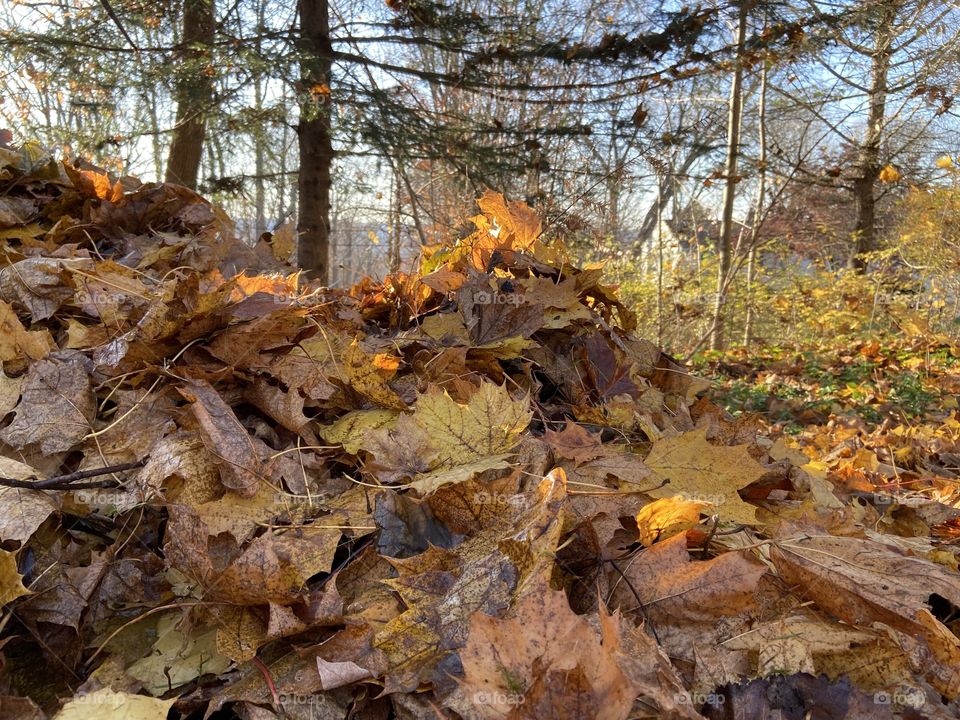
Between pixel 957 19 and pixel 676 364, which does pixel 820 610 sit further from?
pixel 957 19

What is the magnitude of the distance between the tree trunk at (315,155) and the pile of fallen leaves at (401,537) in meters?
4.19

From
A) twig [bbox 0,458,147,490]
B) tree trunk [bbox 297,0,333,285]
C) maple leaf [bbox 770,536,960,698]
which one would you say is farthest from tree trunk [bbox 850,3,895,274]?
twig [bbox 0,458,147,490]

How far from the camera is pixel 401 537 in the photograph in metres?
0.95

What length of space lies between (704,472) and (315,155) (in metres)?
Result: 5.61

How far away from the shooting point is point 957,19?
7414 mm

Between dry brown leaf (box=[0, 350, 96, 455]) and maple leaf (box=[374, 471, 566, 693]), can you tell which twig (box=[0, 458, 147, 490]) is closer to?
dry brown leaf (box=[0, 350, 96, 455])

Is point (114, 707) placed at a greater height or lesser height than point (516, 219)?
lesser

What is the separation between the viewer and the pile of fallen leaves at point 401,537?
755mm

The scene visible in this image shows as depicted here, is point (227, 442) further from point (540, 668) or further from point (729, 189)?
point (729, 189)

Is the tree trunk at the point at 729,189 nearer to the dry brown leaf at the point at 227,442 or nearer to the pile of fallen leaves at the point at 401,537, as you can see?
the pile of fallen leaves at the point at 401,537

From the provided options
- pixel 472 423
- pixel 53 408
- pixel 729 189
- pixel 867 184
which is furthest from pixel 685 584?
pixel 867 184

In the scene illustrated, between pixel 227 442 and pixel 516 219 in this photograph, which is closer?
pixel 227 442

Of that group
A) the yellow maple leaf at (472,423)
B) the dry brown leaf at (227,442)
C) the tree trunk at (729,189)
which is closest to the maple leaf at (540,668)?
the yellow maple leaf at (472,423)

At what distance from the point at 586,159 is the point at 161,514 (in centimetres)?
644
